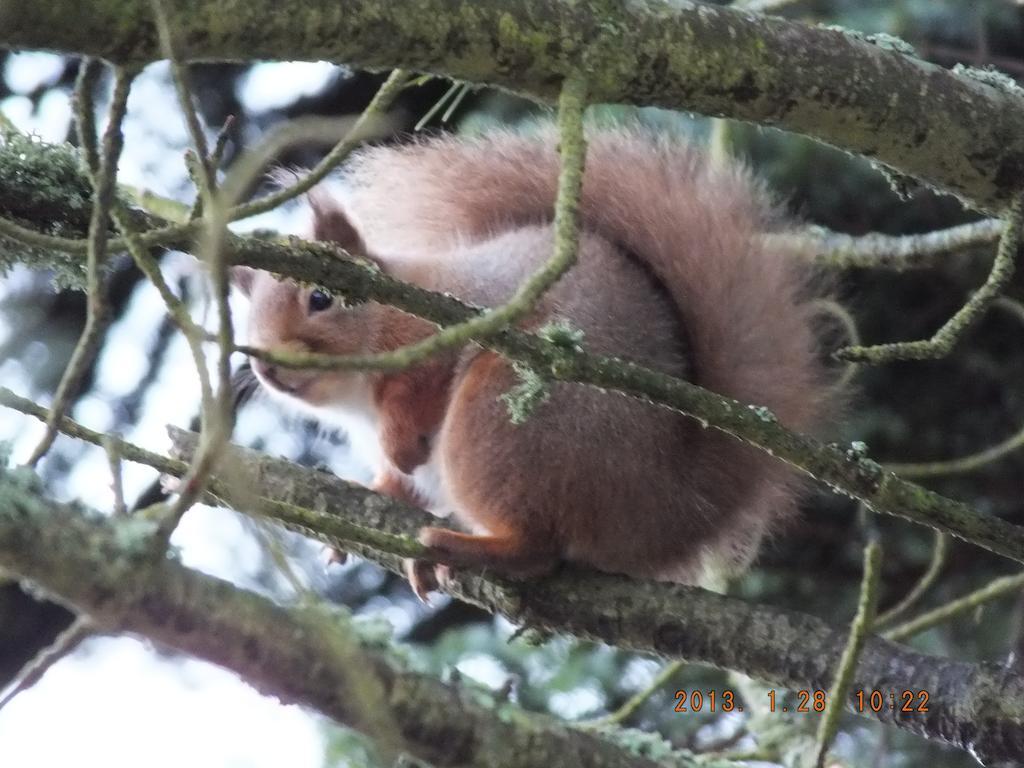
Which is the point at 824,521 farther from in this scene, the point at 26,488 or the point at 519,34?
the point at 26,488

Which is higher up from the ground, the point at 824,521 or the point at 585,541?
the point at 824,521

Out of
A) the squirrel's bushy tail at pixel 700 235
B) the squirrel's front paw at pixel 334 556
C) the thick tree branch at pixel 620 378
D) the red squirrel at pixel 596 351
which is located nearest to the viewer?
the thick tree branch at pixel 620 378

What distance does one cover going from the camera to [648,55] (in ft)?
4.38

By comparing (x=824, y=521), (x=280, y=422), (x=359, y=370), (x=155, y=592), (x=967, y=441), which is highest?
(x=967, y=441)

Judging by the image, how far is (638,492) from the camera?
2.02 meters

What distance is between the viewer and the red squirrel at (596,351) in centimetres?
198

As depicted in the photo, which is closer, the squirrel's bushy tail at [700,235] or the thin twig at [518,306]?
the thin twig at [518,306]

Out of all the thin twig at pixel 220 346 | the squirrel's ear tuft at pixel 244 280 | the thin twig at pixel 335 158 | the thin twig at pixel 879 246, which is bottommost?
the thin twig at pixel 220 346

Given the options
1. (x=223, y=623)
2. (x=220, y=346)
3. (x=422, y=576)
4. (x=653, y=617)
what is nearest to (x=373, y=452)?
(x=422, y=576)

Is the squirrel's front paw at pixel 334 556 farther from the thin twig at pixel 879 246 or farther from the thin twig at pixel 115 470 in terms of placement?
the thin twig at pixel 115 470

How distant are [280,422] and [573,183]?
2.14 m

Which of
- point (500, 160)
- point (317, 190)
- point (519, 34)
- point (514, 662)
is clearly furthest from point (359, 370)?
point (514, 662)

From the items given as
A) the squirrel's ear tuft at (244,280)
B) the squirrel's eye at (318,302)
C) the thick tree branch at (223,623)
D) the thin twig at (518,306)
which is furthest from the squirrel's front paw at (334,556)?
the thin twig at (518,306)

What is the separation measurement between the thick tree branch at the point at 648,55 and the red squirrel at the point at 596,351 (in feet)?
1.96
